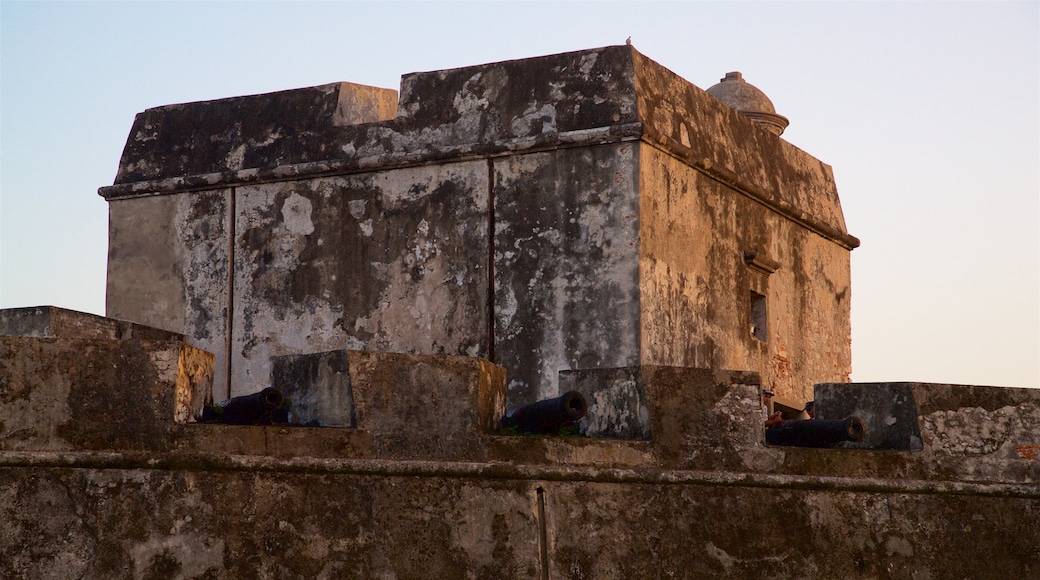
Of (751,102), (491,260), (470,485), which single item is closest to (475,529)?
(470,485)

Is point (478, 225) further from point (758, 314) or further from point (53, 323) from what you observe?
point (53, 323)

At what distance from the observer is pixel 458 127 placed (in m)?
11.5

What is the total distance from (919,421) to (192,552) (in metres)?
3.65

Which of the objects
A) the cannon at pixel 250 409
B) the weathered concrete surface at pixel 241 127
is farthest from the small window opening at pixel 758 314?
the cannon at pixel 250 409

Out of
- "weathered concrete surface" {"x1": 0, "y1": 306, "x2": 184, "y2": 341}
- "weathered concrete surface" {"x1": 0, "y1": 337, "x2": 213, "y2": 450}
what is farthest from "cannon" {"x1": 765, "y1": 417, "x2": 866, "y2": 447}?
"weathered concrete surface" {"x1": 0, "y1": 306, "x2": 184, "y2": 341}

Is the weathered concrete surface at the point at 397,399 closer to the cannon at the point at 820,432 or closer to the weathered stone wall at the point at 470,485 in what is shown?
the weathered stone wall at the point at 470,485

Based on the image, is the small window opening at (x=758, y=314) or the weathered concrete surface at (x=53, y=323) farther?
the small window opening at (x=758, y=314)

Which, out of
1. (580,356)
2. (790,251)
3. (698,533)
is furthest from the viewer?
(790,251)

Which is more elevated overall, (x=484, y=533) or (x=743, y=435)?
(x=743, y=435)

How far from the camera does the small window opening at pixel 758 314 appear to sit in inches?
487

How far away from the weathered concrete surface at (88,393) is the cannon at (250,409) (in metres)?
0.33

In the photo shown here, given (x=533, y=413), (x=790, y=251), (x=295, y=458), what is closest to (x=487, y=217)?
(x=790, y=251)

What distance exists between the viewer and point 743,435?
7.50 m

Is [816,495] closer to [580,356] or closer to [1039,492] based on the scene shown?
[1039,492]
